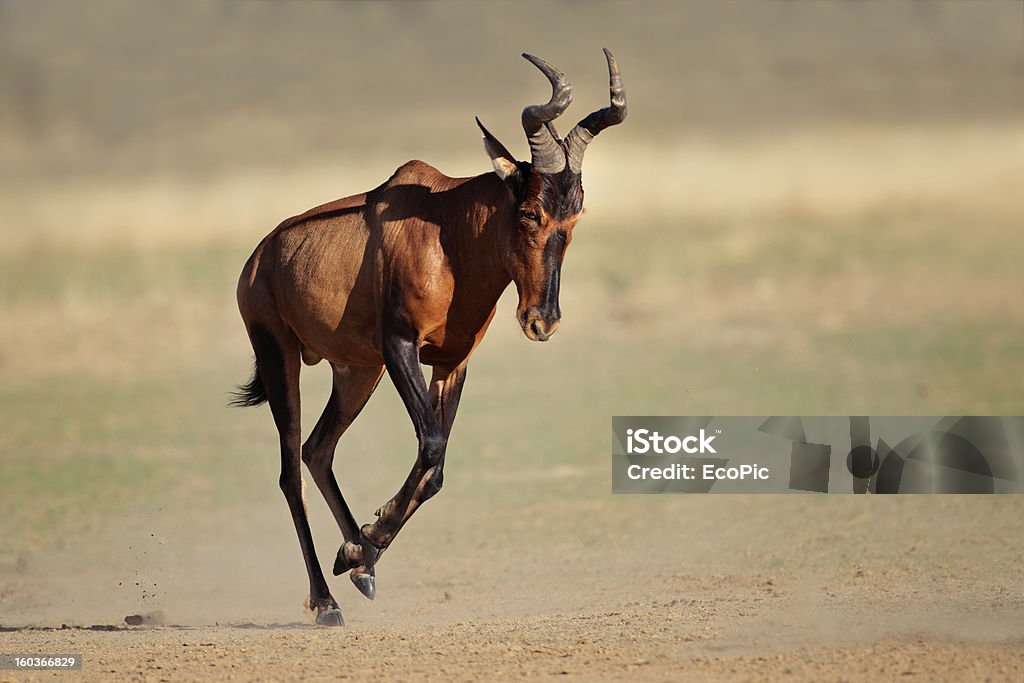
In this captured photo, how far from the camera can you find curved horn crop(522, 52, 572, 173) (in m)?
10.1

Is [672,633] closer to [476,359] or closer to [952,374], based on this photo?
[952,374]

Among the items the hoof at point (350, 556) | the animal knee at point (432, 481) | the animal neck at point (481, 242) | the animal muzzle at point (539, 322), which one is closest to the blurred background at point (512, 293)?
the hoof at point (350, 556)

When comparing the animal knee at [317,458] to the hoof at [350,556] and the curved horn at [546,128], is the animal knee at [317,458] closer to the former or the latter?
the hoof at [350,556]

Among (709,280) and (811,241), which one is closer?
(709,280)

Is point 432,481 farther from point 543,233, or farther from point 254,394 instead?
point 254,394

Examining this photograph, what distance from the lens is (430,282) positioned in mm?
10609

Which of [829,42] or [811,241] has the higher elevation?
[829,42]

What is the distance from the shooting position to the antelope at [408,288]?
10172 mm

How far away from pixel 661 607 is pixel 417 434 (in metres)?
2.21

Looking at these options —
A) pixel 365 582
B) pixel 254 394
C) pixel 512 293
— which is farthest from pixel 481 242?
pixel 512 293

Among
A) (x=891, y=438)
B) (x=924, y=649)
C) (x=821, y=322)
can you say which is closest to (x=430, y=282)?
(x=924, y=649)

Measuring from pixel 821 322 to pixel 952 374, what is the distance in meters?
5.35

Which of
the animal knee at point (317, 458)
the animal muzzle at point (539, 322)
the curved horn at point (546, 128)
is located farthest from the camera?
the animal knee at point (317, 458)

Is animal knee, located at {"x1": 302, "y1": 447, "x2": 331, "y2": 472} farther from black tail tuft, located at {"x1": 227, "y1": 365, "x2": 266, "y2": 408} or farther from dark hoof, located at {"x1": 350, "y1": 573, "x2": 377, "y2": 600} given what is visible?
dark hoof, located at {"x1": 350, "y1": 573, "x2": 377, "y2": 600}
